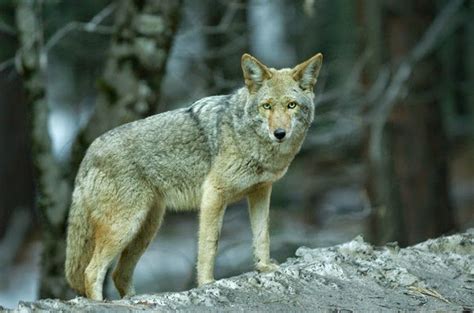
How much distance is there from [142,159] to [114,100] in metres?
2.52

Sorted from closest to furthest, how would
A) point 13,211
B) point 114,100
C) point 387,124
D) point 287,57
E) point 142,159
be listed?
point 142,159 < point 114,100 < point 387,124 < point 13,211 < point 287,57

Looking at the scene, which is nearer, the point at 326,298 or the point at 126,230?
the point at 326,298

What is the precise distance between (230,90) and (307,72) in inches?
233

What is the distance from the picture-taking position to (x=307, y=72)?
24.1 feet

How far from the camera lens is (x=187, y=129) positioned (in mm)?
7734

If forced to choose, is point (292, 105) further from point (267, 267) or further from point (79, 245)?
point (79, 245)

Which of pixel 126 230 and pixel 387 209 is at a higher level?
pixel 387 209

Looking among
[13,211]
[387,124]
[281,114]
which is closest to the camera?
[281,114]

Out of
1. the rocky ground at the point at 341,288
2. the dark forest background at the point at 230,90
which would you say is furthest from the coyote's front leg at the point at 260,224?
the dark forest background at the point at 230,90

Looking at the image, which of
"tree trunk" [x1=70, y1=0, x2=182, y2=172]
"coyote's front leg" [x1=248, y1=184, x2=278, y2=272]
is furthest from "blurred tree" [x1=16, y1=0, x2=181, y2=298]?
"coyote's front leg" [x1=248, y1=184, x2=278, y2=272]

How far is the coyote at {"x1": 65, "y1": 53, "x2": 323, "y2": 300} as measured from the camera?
288 inches

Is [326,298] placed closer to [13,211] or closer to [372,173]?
[372,173]

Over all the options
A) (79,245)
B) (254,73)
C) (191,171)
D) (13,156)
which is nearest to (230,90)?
(191,171)

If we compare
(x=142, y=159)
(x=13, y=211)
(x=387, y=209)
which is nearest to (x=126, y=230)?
(x=142, y=159)
